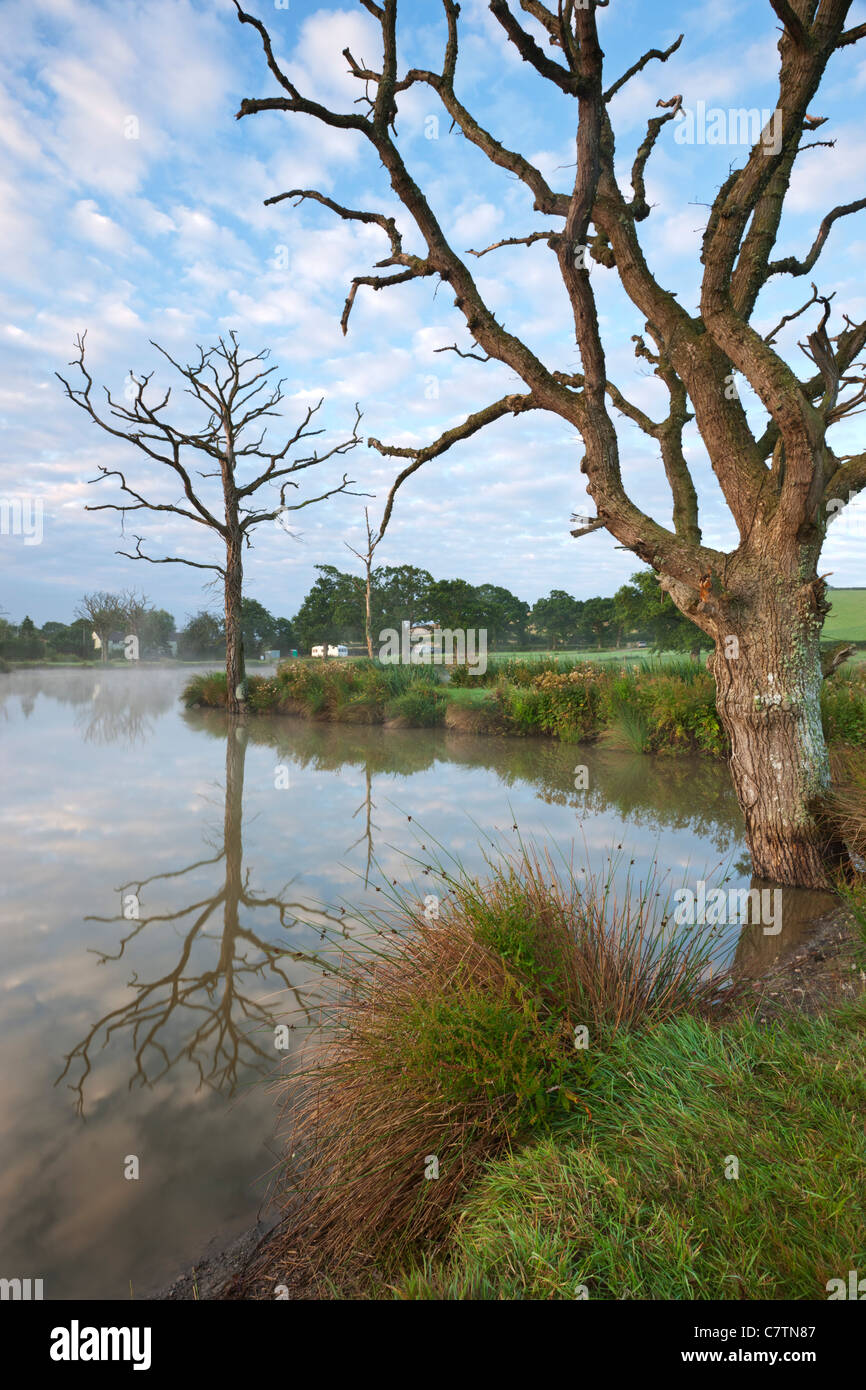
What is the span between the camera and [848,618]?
123 feet

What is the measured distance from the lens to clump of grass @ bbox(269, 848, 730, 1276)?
2311mm

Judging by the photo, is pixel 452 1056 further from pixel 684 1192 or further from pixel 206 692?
pixel 206 692

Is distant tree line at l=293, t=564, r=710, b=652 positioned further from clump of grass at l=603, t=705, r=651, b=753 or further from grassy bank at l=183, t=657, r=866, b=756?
clump of grass at l=603, t=705, r=651, b=753

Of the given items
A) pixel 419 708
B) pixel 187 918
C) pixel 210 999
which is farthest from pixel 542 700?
pixel 210 999

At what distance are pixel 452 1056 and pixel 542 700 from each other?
46.6 feet

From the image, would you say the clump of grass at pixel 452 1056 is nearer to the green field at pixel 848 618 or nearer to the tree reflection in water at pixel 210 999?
the tree reflection in water at pixel 210 999

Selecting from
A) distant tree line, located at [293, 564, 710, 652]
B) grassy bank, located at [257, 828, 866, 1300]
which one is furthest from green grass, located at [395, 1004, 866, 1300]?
distant tree line, located at [293, 564, 710, 652]

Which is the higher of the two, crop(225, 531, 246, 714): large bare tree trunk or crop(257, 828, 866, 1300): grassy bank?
crop(225, 531, 246, 714): large bare tree trunk

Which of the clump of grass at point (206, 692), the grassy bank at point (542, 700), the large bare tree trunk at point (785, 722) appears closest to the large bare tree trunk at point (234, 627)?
the grassy bank at point (542, 700)

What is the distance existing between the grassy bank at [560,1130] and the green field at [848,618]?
29299 millimetres

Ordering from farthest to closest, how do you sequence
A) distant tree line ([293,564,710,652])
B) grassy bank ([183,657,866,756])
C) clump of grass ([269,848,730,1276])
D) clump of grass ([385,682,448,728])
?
distant tree line ([293,564,710,652])
clump of grass ([385,682,448,728])
grassy bank ([183,657,866,756])
clump of grass ([269,848,730,1276])

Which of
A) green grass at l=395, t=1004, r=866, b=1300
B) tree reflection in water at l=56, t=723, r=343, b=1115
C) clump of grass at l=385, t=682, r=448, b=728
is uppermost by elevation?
clump of grass at l=385, t=682, r=448, b=728

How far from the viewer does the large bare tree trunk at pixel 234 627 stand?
21.7 m

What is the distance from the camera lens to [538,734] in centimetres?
1641
